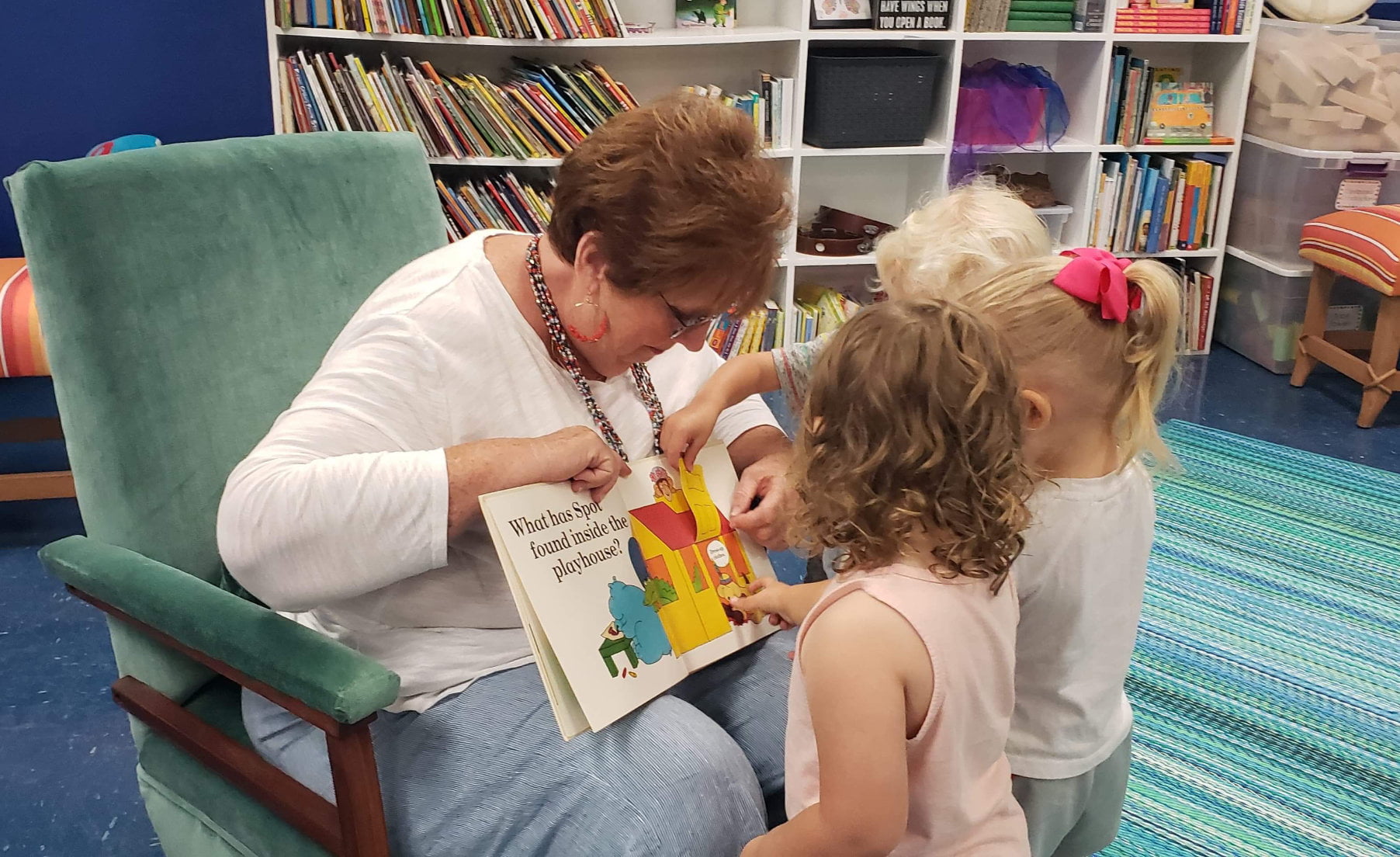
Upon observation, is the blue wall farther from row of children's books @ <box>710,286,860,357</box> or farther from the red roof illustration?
the red roof illustration

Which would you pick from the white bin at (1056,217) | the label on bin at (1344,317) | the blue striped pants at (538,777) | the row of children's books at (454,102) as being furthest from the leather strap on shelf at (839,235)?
the blue striped pants at (538,777)

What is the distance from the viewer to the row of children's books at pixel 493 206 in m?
3.32

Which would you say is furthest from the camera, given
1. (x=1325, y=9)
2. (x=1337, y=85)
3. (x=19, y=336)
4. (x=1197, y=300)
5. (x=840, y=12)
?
(x=1197, y=300)

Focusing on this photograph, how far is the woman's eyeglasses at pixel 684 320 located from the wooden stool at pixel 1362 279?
272 cm

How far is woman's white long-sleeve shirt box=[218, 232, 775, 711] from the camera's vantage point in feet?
3.39

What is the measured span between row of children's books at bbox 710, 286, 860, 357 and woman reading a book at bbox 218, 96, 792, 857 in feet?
7.59

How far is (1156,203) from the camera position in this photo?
391 cm

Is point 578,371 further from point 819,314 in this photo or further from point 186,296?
point 819,314

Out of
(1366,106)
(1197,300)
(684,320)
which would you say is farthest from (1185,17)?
(684,320)

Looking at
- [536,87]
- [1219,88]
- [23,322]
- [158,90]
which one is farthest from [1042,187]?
[23,322]

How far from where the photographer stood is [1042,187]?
12.9 feet

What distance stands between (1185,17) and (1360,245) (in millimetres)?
977

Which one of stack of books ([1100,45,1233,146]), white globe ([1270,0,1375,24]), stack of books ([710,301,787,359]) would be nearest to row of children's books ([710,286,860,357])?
stack of books ([710,301,787,359])

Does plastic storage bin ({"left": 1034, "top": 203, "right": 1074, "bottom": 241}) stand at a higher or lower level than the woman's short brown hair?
lower
